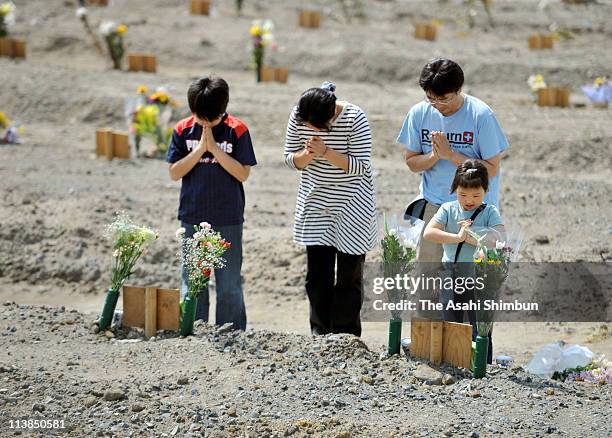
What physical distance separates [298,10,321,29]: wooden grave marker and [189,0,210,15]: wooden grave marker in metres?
2.31

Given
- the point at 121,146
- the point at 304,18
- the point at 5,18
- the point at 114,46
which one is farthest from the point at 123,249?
the point at 304,18

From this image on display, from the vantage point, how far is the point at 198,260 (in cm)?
618

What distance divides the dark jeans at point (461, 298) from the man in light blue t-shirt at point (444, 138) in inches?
10.9

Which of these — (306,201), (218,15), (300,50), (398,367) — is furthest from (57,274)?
(218,15)

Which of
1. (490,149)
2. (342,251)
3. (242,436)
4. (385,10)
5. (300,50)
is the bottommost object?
(242,436)

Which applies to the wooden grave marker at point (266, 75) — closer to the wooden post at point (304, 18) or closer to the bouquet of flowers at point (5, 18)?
the bouquet of flowers at point (5, 18)

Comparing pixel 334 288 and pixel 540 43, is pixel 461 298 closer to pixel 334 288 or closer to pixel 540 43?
pixel 334 288

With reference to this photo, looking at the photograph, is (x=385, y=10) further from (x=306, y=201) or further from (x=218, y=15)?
(x=306, y=201)

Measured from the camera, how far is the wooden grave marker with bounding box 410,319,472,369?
5.70 m

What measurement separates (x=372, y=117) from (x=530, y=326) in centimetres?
711

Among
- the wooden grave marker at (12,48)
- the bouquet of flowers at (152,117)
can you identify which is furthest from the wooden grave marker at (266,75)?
the bouquet of flowers at (152,117)

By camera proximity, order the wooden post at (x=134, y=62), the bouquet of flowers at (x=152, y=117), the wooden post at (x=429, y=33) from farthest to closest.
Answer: the wooden post at (x=429, y=33), the wooden post at (x=134, y=62), the bouquet of flowers at (x=152, y=117)

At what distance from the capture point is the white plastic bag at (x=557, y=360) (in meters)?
5.96

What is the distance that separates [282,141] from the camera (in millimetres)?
14734
